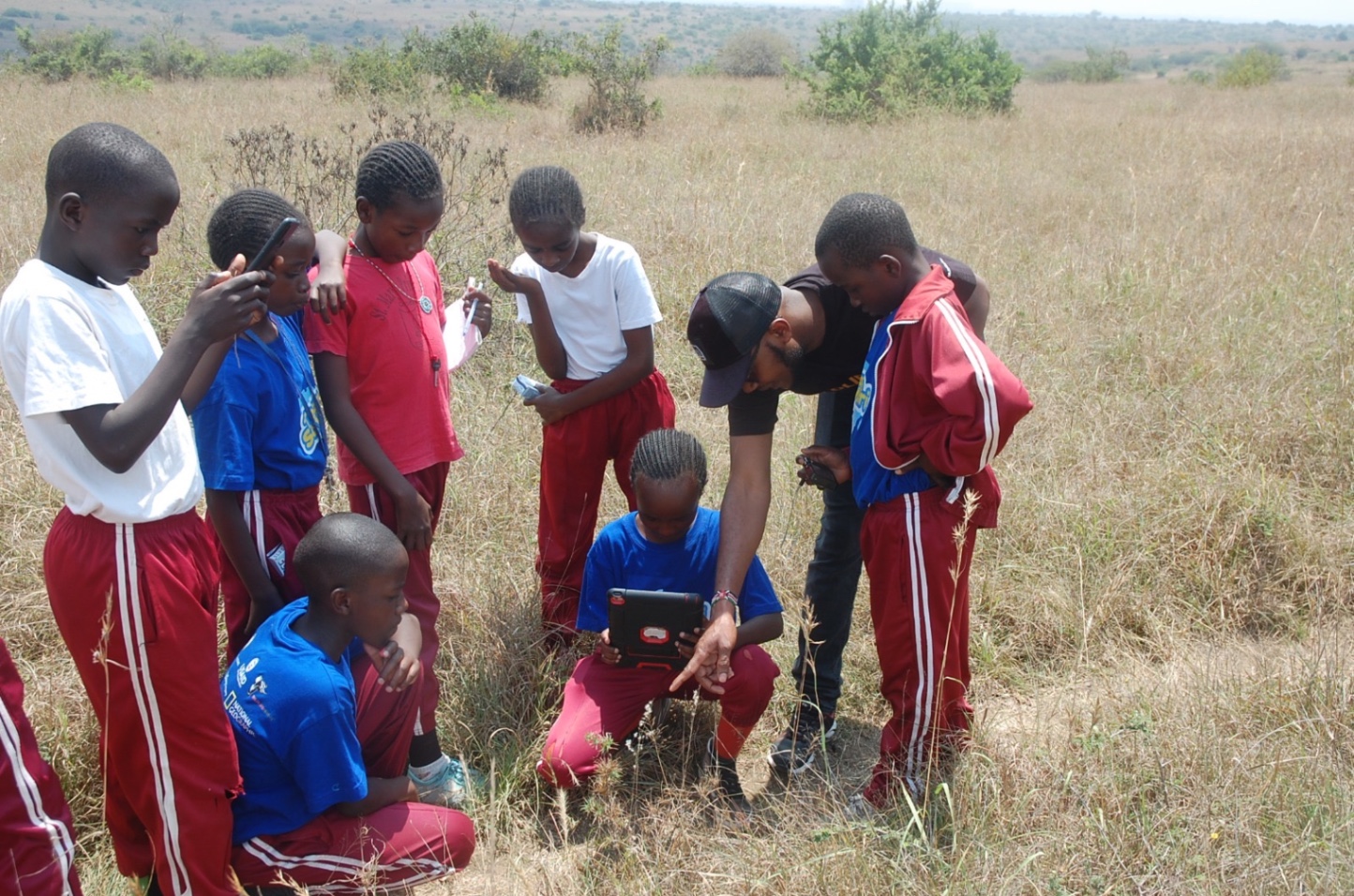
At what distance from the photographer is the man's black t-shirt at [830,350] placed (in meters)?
2.68

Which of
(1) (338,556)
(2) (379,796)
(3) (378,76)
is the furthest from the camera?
(3) (378,76)

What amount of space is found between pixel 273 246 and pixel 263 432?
18.7 inches

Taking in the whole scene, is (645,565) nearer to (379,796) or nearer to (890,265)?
(379,796)

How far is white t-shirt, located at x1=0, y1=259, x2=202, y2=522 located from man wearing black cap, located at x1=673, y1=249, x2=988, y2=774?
1158 millimetres

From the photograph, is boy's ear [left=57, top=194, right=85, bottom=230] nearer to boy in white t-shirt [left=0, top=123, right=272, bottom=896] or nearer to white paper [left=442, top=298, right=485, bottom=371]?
boy in white t-shirt [left=0, top=123, right=272, bottom=896]

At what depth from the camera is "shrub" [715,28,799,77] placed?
92.5 feet

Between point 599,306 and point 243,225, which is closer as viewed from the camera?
point 243,225

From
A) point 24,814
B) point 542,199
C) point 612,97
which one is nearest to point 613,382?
point 542,199

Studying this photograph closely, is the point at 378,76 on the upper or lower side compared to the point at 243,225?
upper

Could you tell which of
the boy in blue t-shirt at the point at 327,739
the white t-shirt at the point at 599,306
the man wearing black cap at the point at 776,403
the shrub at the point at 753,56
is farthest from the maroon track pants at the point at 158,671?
the shrub at the point at 753,56

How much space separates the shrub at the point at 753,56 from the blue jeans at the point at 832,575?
952 inches

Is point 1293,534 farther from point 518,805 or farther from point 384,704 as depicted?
point 384,704

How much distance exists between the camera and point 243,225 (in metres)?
2.47

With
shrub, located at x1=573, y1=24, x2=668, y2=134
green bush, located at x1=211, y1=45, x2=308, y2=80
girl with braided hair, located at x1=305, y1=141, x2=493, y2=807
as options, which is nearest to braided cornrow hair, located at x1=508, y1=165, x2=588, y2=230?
girl with braided hair, located at x1=305, y1=141, x2=493, y2=807
